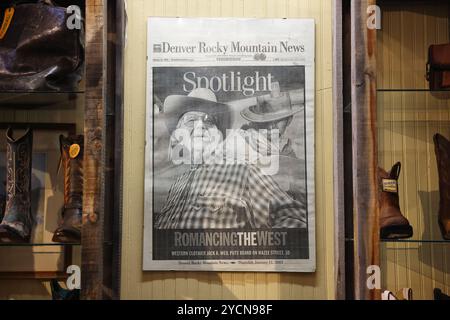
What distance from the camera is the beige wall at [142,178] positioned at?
8.32 ft

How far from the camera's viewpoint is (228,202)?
2.57m

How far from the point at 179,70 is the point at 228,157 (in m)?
0.40

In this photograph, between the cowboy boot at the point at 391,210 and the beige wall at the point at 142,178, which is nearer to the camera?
the cowboy boot at the point at 391,210

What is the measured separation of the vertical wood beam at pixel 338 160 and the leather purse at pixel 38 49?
0.96m

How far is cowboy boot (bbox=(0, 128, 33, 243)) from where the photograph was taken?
236cm

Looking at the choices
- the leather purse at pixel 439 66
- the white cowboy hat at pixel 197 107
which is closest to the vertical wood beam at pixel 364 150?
the leather purse at pixel 439 66

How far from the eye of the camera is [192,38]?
2.64 metres

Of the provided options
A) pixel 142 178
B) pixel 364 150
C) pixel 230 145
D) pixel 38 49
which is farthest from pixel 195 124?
pixel 364 150

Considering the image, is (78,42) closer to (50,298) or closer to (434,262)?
(50,298)

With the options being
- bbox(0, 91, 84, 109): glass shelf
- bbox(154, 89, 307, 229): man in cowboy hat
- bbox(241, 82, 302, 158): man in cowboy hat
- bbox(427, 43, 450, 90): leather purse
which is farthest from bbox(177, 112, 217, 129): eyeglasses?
bbox(427, 43, 450, 90): leather purse

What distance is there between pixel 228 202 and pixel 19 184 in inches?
31.2

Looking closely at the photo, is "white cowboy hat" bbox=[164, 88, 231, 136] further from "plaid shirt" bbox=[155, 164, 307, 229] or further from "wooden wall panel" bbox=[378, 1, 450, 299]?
"wooden wall panel" bbox=[378, 1, 450, 299]

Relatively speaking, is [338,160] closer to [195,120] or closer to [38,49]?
[195,120]

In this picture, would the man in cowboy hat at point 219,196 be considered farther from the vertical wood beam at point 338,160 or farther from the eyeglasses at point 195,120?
the vertical wood beam at point 338,160
